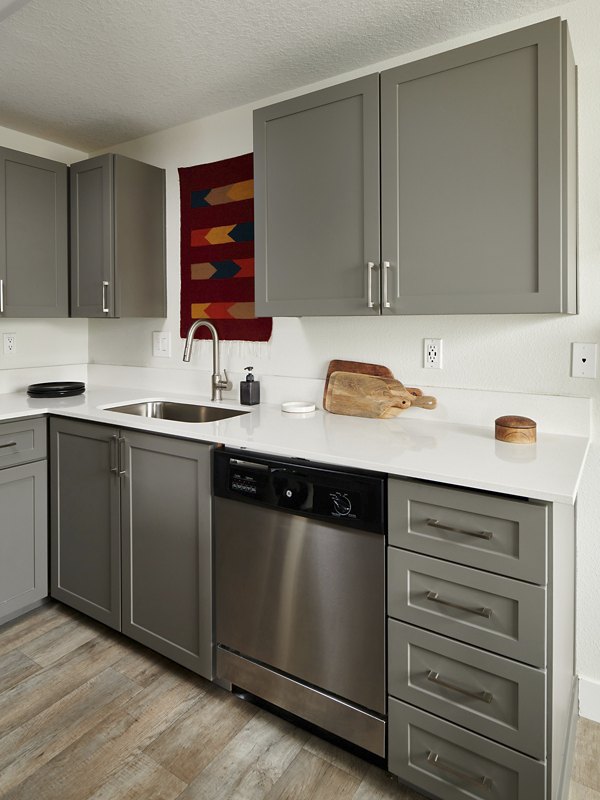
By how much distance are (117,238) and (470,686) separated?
2341 mm

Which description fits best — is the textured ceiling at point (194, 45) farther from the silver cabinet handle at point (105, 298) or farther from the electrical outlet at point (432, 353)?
the electrical outlet at point (432, 353)

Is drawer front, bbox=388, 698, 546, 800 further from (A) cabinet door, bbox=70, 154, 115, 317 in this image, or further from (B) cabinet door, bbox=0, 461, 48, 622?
(A) cabinet door, bbox=70, 154, 115, 317

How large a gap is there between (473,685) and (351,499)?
536 mm

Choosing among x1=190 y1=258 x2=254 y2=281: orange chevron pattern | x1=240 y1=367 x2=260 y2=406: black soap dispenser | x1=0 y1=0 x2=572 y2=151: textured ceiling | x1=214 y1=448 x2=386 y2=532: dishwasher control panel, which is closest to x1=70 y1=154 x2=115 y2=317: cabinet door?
x1=0 y1=0 x2=572 y2=151: textured ceiling

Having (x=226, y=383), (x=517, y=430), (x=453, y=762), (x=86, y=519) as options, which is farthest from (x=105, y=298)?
(x=453, y=762)

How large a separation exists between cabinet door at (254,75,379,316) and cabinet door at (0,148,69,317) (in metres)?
1.28

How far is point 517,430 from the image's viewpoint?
1.68m

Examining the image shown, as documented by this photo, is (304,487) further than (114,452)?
No

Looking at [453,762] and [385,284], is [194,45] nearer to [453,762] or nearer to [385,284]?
[385,284]

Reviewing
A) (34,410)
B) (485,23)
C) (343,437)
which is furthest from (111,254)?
(485,23)

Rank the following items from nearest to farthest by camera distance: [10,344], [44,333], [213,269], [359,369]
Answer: [359,369], [213,269], [10,344], [44,333]

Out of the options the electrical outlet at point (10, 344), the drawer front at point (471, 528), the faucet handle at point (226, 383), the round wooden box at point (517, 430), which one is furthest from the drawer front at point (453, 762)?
the electrical outlet at point (10, 344)

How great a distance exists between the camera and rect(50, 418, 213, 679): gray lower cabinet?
6.09ft

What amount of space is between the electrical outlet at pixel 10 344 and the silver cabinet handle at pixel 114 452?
1.21m
